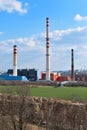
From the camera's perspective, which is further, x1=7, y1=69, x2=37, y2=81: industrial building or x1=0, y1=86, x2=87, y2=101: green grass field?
x1=7, y1=69, x2=37, y2=81: industrial building

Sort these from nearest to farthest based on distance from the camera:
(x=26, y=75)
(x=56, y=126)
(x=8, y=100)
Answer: (x=56, y=126) < (x=8, y=100) < (x=26, y=75)

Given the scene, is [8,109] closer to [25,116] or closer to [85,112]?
[25,116]

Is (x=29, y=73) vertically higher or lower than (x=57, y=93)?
higher

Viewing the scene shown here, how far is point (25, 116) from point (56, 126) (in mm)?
3029

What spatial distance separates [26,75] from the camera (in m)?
139

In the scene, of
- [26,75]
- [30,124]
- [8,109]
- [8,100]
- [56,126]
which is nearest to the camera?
[56,126]

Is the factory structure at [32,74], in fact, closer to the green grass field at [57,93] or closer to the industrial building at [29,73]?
the industrial building at [29,73]

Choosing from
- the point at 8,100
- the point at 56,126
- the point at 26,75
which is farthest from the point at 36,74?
the point at 56,126

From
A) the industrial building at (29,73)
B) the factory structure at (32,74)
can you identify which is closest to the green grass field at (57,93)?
the factory structure at (32,74)

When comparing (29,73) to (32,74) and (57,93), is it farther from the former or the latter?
(57,93)

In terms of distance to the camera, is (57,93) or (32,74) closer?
(57,93)

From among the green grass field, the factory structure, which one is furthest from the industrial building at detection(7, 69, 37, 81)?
the green grass field

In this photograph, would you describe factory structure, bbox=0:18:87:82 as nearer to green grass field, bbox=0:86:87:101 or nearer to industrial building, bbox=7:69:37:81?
industrial building, bbox=7:69:37:81

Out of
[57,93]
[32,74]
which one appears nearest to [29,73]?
[32,74]
